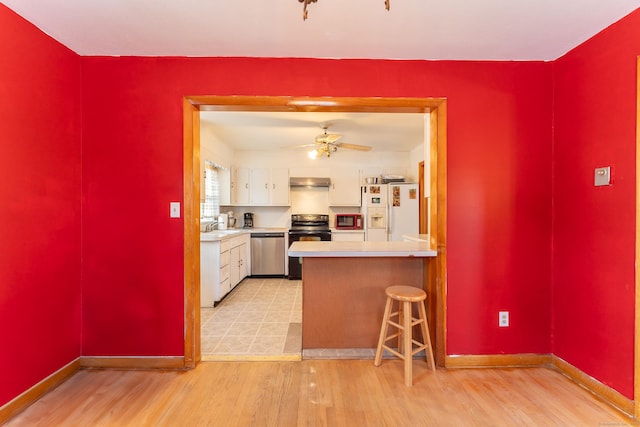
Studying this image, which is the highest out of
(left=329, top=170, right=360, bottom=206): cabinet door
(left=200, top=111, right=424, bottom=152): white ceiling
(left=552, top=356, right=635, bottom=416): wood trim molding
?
(left=200, top=111, right=424, bottom=152): white ceiling

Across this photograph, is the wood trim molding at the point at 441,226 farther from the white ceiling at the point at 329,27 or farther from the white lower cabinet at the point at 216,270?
the white lower cabinet at the point at 216,270

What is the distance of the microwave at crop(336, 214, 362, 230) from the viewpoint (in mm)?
5480

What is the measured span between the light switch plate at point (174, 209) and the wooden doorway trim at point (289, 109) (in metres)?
0.06

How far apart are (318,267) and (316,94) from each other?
1.34 m

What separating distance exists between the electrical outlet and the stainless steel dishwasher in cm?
349

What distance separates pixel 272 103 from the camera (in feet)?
7.47

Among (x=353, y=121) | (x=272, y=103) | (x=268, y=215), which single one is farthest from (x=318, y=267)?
(x=268, y=215)

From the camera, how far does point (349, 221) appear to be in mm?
5500

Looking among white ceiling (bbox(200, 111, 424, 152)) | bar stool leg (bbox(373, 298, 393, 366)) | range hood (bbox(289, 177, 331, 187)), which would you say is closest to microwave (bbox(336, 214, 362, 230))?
range hood (bbox(289, 177, 331, 187))

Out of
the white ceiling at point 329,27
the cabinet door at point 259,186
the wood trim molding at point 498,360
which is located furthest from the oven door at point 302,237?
the white ceiling at point 329,27

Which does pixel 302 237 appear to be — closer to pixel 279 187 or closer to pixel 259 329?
pixel 279 187

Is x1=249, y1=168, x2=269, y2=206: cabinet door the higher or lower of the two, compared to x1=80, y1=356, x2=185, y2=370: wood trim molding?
higher

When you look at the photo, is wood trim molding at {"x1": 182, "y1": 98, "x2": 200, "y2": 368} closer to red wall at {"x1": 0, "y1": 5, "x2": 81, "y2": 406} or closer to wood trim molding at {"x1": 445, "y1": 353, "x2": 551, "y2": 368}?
red wall at {"x1": 0, "y1": 5, "x2": 81, "y2": 406}

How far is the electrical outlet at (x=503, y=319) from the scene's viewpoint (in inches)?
91.0
